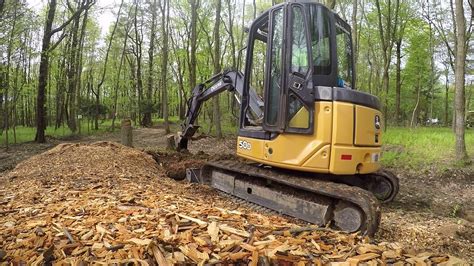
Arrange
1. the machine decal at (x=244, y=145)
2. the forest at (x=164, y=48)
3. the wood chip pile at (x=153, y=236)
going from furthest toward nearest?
1. the forest at (x=164, y=48)
2. the machine decal at (x=244, y=145)
3. the wood chip pile at (x=153, y=236)

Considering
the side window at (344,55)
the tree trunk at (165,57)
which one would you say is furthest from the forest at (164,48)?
the side window at (344,55)

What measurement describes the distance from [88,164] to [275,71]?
14.2ft

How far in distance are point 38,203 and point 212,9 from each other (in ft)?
73.6

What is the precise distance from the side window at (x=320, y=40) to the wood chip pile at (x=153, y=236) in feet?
8.93

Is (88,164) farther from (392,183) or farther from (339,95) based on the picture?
(392,183)

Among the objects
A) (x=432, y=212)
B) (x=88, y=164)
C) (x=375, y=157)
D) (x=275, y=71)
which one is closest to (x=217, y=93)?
(x=275, y=71)

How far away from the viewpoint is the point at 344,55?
6535 millimetres

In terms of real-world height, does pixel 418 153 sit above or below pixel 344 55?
below

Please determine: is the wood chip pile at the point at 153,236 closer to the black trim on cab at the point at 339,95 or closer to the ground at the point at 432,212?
the ground at the point at 432,212

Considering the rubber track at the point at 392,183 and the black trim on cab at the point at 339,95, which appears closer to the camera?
the black trim on cab at the point at 339,95

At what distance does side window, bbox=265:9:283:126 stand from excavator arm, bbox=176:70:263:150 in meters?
0.86

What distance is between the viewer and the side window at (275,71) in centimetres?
598

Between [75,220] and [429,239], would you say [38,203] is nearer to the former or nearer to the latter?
[75,220]

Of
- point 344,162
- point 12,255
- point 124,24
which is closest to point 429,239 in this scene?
point 344,162
